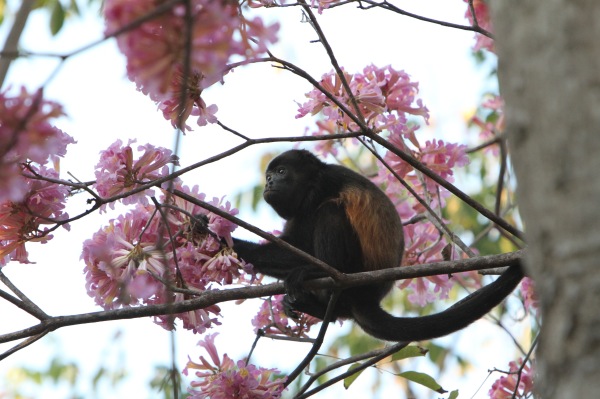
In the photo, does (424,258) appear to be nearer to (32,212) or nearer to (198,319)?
(198,319)

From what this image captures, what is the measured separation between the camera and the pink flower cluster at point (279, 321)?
15.3ft

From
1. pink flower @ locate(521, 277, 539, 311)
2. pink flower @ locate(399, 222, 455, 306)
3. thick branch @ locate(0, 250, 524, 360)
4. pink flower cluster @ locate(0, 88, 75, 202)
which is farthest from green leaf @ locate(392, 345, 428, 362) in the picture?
pink flower cluster @ locate(0, 88, 75, 202)

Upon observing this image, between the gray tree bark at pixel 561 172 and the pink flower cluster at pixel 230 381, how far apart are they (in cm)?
257

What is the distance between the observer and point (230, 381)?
3.75 meters

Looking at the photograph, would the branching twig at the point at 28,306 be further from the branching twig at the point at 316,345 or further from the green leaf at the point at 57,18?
the green leaf at the point at 57,18

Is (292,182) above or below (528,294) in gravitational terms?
above

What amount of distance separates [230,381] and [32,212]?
120cm

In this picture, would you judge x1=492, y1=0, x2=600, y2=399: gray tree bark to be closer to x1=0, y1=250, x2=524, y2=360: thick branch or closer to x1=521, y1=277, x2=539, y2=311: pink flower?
x1=0, y1=250, x2=524, y2=360: thick branch

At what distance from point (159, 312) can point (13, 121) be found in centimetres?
127

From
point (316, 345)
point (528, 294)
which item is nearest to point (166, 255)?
point (316, 345)

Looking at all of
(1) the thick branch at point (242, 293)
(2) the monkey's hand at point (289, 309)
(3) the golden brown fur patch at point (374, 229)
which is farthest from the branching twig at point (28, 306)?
(3) the golden brown fur patch at point (374, 229)

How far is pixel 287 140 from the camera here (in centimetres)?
342

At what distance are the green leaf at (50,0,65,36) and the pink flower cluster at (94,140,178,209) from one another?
1.53 metres

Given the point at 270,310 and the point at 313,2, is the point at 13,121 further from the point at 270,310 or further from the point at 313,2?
the point at 270,310
